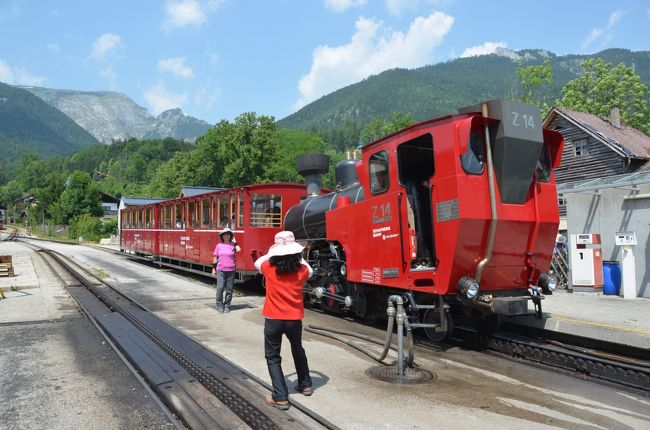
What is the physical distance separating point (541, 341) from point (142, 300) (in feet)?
29.6

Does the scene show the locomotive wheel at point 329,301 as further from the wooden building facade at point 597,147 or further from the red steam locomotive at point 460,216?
the wooden building facade at point 597,147

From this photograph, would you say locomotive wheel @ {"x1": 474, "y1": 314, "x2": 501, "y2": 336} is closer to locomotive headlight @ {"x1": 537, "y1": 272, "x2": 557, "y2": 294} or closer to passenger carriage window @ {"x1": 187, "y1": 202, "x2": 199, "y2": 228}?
locomotive headlight @ {"x1": 537, "y1": 272, "x2": 557, "y2": 294}

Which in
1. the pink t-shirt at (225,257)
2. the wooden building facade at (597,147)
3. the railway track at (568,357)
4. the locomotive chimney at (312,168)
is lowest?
the railway track at (568,357)

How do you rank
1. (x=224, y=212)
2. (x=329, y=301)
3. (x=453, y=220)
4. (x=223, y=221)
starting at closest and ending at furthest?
(x=453, y=220) → (x=329, y=301) → (x=223, y=221) → (x=224, y=212)

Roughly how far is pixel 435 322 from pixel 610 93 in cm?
3927

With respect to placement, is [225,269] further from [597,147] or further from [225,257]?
[597,147]

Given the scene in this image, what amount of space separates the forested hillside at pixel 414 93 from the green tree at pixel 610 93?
79.0m

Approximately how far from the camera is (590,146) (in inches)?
1030

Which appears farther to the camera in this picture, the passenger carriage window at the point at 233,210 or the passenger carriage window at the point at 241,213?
the passenger carriage window at the point at 233,210

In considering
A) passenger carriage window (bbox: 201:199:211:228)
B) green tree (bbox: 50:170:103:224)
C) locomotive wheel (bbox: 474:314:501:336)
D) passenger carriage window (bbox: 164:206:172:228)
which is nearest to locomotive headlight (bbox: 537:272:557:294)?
locomotive wheel (bbox: 474:314:501:336)

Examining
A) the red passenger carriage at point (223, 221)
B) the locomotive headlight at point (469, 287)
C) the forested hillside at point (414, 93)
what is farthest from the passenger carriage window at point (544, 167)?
the forested hillside at point (414, 93)

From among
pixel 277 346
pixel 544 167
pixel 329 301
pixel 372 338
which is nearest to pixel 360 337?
pixel 372 338

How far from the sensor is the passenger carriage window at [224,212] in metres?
14.2

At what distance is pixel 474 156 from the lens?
6.64 metres
